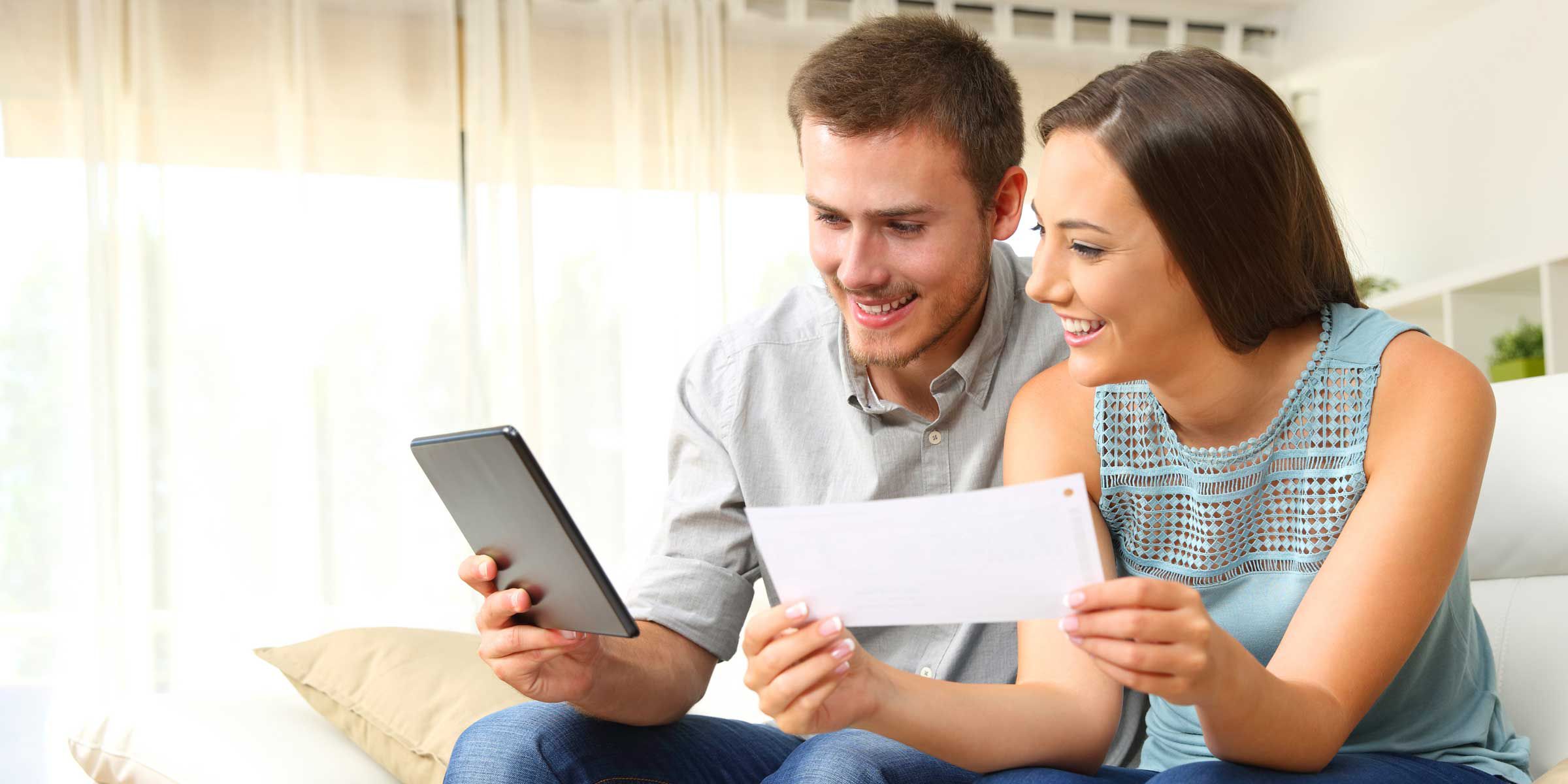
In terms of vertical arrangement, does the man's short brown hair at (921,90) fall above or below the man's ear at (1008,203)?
above

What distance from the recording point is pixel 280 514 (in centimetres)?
331

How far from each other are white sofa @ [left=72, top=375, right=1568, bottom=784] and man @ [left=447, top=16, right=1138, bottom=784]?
0.48 metres

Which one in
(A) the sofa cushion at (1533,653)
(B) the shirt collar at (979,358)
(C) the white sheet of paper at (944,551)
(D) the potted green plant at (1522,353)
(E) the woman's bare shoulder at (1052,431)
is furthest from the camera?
(D) the potted green plant at (1522,353)

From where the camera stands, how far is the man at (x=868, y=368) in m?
1.38

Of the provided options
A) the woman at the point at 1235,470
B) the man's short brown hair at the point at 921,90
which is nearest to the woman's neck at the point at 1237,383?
the woman at the point at 1235,470

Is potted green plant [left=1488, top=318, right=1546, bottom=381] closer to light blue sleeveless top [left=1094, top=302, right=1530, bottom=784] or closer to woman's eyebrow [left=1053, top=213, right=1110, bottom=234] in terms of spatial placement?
light blue sleeveless top [left=1094, top=302, right=1530, bottom=784]

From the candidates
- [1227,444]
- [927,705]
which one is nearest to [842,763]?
[927,705]

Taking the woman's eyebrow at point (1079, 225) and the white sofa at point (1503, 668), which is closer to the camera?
the woman's eyebrow at point (1079, 225)

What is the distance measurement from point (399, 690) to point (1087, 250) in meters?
1.13

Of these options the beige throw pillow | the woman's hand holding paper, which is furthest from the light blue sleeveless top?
the beige throw pillow

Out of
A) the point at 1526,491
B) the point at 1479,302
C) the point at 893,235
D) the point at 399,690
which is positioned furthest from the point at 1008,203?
the point at 1479,302

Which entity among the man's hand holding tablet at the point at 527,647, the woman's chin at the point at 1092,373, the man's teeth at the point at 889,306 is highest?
the man's teeth at the point at 889,306

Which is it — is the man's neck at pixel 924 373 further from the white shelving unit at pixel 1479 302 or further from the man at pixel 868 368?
the white shelving unit at pixel 1479 302

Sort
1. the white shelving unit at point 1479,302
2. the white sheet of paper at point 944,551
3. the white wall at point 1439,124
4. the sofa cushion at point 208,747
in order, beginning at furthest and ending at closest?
the white wall at point 1439,124, the white shelving unit at point 1479,302, the sofa cushion at point 208,747, the white sheet of paper at point 944,551
